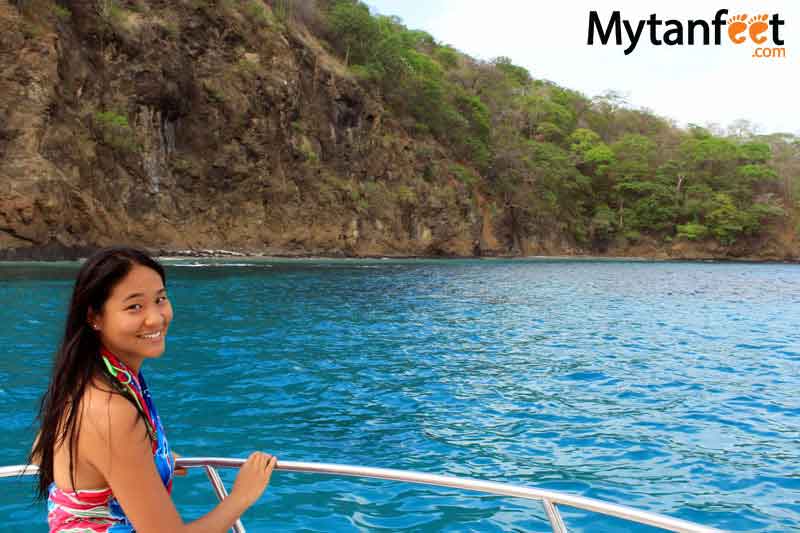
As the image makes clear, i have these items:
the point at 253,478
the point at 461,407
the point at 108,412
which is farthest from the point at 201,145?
the point at 108,412

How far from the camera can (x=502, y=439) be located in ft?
19.9

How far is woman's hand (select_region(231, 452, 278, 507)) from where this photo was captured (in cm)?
181

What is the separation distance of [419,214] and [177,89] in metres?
20.2

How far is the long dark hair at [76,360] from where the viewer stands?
5.28 feet

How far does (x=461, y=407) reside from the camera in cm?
717

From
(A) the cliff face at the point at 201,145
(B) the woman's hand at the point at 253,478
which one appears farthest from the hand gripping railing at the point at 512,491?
(A) the cliff face at the point at 201,145

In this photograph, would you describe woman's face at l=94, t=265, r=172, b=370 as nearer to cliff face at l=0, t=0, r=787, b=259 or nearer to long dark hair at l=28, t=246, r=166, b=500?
long dark hair at l=28, t=246, r=166, b=500

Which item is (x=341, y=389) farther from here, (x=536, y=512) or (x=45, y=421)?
(x=45, y=421)

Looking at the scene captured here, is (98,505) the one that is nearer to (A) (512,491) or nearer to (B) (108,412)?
(B) (108,412)

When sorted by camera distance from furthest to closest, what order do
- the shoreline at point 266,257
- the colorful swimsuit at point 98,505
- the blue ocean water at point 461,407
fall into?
the shoreline at point 266,257 < the blue ocean water at point 461,407 < the colorful swimsuit at point 98,505

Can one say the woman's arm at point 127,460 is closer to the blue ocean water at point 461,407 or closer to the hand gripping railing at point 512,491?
the hand gripping railing at point 512,491

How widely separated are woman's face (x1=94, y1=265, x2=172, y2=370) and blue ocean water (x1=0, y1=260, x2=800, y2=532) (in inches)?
110

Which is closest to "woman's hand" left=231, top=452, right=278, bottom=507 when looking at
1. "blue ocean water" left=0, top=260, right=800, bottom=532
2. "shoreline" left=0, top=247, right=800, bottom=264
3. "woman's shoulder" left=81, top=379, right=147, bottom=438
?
"woman's shoulder" left=81, top=379, right=147, bottom=438

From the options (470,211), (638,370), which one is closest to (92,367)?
(638,370)
